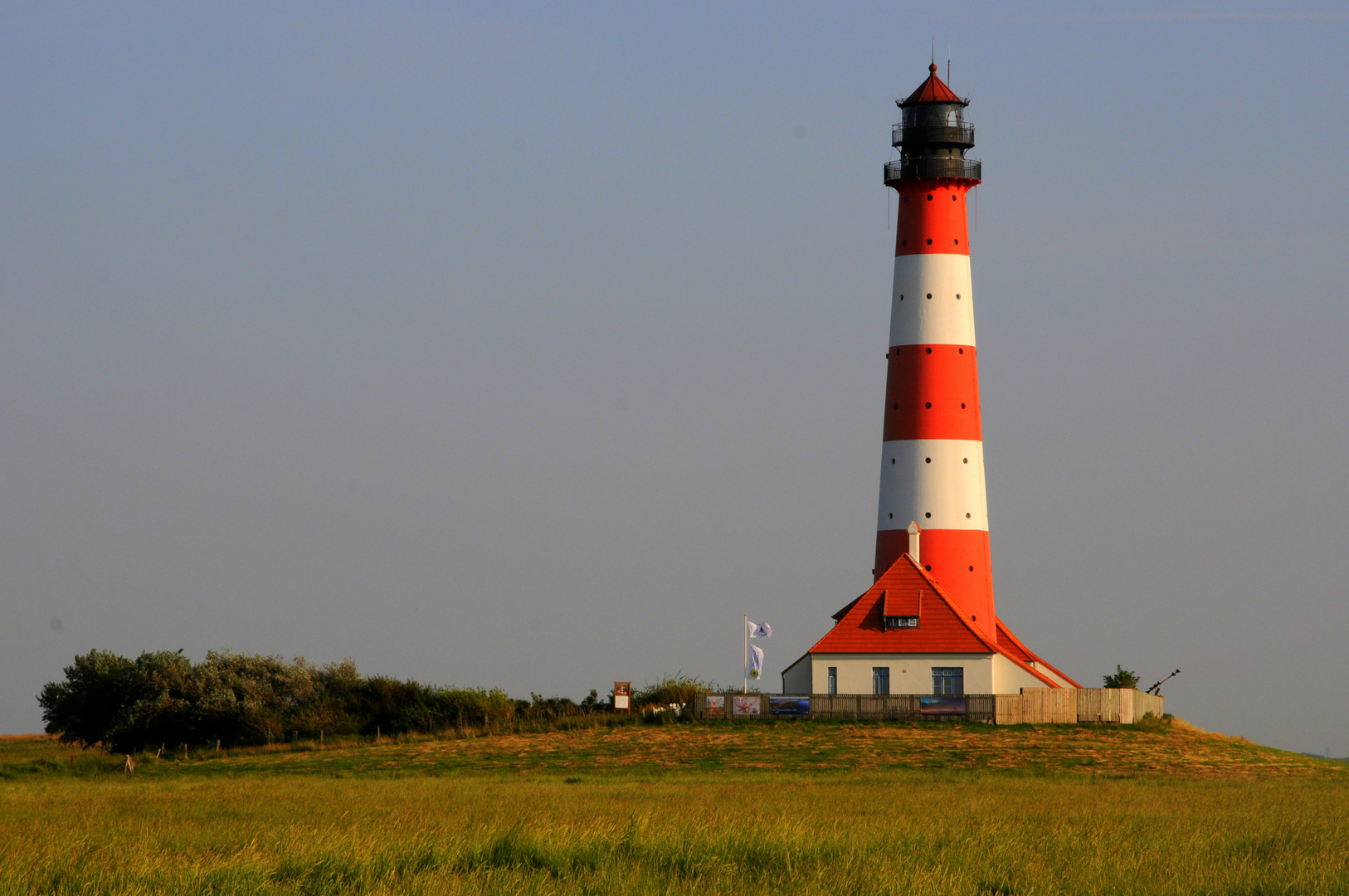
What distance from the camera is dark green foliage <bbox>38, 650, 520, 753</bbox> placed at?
56.2 meters

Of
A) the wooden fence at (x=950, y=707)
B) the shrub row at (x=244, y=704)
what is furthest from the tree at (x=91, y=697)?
the wooden fence at (x=950, y=707)

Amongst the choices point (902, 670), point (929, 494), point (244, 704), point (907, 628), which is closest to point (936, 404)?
point (929, 494)

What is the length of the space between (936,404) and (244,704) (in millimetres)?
26308

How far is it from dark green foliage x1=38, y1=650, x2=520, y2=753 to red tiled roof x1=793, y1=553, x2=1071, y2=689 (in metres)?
10.3

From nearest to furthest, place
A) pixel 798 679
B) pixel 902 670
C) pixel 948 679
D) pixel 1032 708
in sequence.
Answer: pixel 1032 708
pixel 948 679
pixel 902 670
pixel 798 679

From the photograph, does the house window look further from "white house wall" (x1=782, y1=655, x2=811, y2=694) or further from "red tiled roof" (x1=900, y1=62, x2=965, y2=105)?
"red tiled roof" (x1=900, y1=62, x2=965, y2=105)

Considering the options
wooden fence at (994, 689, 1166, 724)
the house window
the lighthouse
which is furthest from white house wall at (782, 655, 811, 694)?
wooden fence at (994, 689, 1166, 724)

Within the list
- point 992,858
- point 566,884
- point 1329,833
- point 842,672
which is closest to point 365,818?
point 566,884

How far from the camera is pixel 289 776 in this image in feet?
138

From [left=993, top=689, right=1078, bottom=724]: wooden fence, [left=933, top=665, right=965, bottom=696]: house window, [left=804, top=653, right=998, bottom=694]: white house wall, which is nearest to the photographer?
[left=993, top=689, right=1078, bottom=724]: wooden fence

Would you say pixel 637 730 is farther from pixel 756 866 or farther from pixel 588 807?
pixel 756 866

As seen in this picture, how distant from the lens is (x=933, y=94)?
59.9 meters

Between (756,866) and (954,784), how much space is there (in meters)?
18.8

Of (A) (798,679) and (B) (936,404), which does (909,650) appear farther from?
(B) (936,404)
